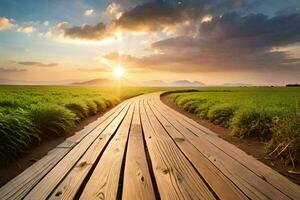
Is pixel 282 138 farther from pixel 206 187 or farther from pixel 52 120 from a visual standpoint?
pixel 52 120

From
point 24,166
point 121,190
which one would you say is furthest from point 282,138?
point 24,166

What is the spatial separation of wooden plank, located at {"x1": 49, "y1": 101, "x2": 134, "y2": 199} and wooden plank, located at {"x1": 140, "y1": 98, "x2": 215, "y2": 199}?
0.81 meters

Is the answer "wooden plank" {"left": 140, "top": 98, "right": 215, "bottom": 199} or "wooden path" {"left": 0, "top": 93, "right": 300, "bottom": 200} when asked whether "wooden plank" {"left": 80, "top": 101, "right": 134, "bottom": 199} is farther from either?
"wooden plank" {"left": 140, "top": 98, "right": 215, "bottom": 199}

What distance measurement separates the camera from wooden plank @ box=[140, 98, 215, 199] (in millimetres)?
2080

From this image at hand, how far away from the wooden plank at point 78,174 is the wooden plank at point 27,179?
1.04 feet

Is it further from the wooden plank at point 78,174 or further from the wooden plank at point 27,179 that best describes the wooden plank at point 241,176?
the wooden plank at point 27,179

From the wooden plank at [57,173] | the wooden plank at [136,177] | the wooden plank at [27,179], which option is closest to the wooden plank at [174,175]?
the wooden plank at [136,177]

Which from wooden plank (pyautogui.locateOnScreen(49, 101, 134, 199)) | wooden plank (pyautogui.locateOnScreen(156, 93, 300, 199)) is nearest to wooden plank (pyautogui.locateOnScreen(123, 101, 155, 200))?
wooden plank (pyautogui.locateOnScreen(49, 101, 134, 199))

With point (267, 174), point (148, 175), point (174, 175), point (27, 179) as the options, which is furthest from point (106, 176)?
point (267, 174)

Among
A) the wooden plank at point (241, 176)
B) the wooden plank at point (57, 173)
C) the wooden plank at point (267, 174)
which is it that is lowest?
the wooden plank at point (267, 174)

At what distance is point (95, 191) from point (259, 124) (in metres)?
4.75

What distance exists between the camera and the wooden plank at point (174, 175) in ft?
6.82

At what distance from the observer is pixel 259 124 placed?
554 cm

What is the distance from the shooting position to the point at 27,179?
8.11 ft
